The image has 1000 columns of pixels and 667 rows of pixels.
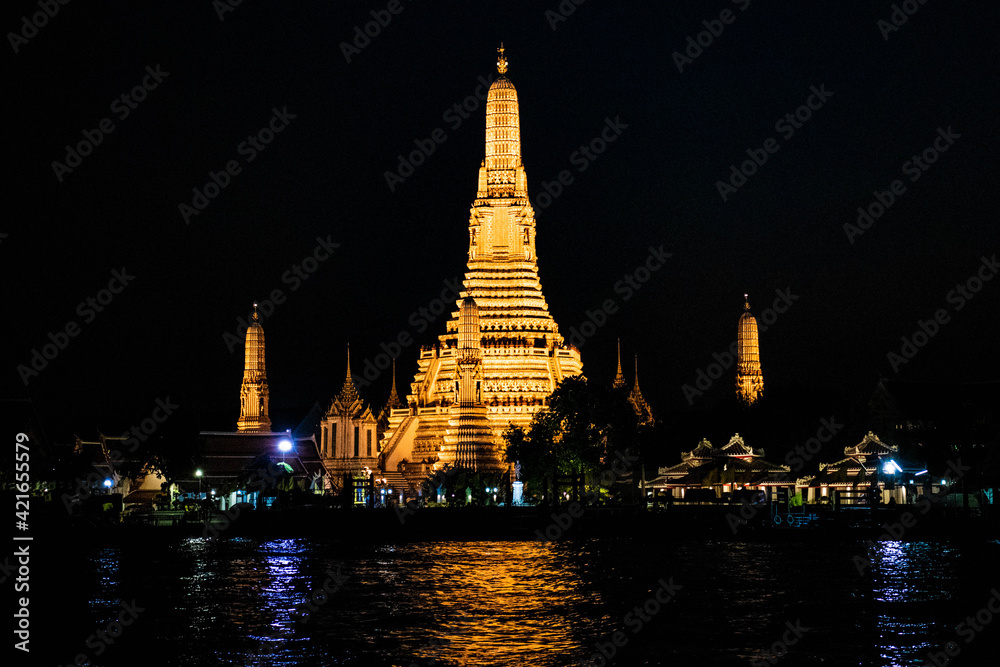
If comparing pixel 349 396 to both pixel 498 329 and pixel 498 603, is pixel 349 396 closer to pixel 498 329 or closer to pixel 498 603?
pixel 498 329

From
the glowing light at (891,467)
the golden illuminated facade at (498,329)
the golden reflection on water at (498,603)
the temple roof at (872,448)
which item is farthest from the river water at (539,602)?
the golden illuminated facade at (498,329)

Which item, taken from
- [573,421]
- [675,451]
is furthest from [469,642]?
[675,451]

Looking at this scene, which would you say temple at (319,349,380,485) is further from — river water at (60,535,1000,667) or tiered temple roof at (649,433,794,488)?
river water at (60,535,1000,667)

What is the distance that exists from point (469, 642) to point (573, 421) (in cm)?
4834

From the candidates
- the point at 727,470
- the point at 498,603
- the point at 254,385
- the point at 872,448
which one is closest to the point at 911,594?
the point at 498,603

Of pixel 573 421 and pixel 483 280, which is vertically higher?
pixel 483 280

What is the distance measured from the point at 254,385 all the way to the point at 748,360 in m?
35.8

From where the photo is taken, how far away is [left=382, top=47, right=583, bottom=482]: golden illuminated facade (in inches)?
4245

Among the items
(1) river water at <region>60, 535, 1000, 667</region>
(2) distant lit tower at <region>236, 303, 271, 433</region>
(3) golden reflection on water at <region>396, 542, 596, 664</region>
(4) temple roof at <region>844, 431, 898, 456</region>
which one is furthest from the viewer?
(2) distant lit tower at <region>236, 303, 271, 433</region>

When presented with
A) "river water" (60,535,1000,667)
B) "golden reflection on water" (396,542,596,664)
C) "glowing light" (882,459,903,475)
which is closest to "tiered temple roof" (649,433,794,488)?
"glowing light" (882,459,903,475)

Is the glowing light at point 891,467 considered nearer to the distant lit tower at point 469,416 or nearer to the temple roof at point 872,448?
the temple roof at point 872,448

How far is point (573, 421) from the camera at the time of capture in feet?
301

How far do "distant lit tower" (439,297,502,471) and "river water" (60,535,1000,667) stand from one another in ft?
88.3

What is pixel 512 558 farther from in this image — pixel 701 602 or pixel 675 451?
pixel 675 451
